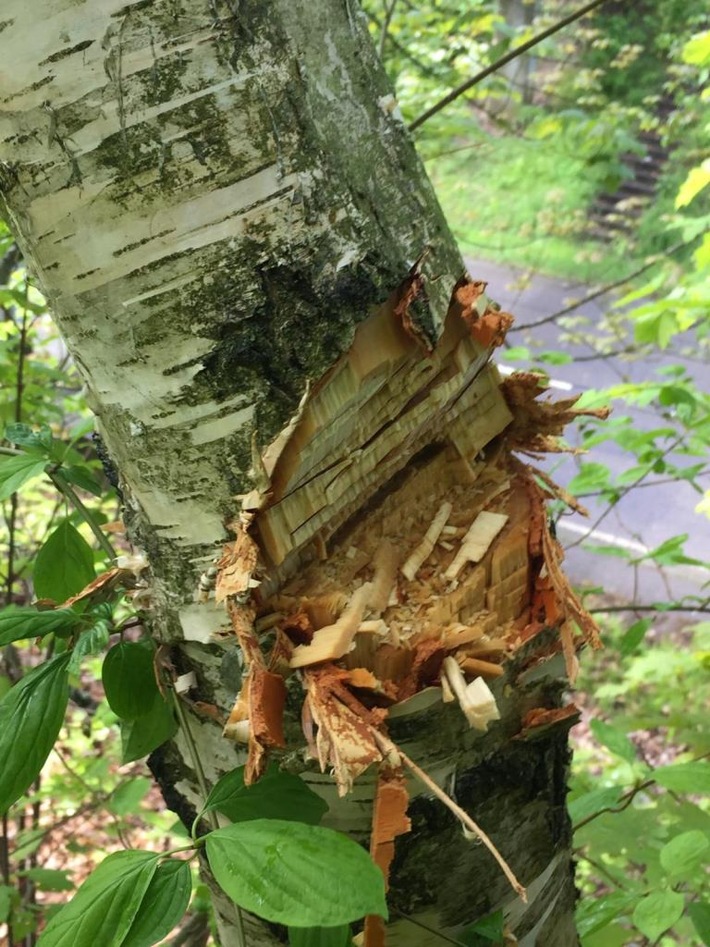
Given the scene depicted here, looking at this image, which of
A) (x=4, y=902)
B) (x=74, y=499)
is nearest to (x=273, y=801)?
(x=74, y=499)

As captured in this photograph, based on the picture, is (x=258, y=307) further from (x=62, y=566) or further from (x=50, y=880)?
(x=50, y=880)

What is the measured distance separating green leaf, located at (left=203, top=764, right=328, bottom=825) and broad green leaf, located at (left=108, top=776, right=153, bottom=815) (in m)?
0.78

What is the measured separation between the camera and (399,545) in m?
0.73

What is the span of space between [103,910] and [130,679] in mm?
226

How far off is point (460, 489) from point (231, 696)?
1.08ft

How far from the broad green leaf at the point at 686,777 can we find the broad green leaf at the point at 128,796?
94cm

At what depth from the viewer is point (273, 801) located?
2.11 feet

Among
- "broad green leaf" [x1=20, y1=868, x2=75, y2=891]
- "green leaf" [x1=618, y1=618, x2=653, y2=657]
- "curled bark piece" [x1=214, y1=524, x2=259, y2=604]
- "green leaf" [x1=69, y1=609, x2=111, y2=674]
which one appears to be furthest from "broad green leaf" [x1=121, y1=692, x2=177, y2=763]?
"green leaf" [x1=618, y1=618, x2=653, y2=657]

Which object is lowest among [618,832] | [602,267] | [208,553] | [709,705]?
[709,705]

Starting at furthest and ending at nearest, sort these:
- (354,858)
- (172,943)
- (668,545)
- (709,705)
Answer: (709,705)
(668,545)
(172,943)
(354,858)

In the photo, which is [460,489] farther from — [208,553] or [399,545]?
[208,553]

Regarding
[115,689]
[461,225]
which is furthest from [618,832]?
[461,225]

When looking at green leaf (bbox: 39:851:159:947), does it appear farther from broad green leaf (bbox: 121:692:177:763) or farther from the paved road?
the paved road

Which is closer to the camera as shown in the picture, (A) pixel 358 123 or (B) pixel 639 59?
(A) pixel 358 123
